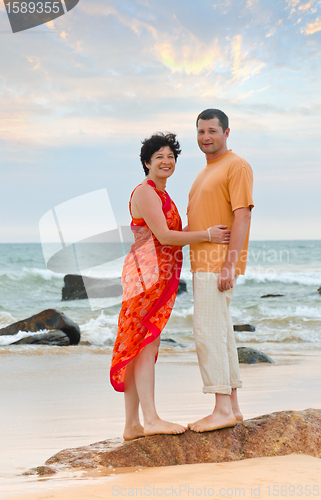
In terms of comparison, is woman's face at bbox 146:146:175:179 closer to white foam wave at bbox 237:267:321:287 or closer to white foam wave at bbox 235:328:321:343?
white foam wave at bbox 235:328:321:343

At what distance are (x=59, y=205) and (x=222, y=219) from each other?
5.66 feet

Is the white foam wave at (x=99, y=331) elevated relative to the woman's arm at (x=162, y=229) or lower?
lower

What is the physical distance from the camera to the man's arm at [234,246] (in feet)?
9.99

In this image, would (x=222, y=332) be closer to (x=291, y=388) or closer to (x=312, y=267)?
(x=291, y=388)

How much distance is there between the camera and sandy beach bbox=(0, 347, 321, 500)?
2.32m

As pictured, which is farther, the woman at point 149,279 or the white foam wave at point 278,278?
the white foam wave at point 278,278

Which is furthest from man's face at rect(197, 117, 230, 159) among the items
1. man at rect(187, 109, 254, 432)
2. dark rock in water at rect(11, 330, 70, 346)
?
dark rock in water at rect(11, 330, 70, 346)

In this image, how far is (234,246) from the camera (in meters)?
3.07

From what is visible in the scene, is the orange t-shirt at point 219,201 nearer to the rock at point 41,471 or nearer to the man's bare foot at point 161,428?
the man's bare foot at point 161,428

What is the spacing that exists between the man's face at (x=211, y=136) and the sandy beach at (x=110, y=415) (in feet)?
6.50

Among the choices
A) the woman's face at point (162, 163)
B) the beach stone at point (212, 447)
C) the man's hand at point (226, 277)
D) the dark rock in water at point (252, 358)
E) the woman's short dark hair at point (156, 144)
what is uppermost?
the woman's short dark hair at point (156, 144)

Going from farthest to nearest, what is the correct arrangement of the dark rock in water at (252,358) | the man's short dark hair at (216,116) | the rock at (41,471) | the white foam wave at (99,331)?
1. the white foam wave at (99,331)
2. the dark rock in water at (252,358)
3. the man's short dark hair at (216,116)
4. the rock at (41,471)

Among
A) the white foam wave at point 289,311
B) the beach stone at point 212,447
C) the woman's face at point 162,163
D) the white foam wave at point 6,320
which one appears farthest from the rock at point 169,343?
the woman's face at point 162,163

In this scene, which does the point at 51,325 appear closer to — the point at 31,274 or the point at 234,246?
the point at 234,246
